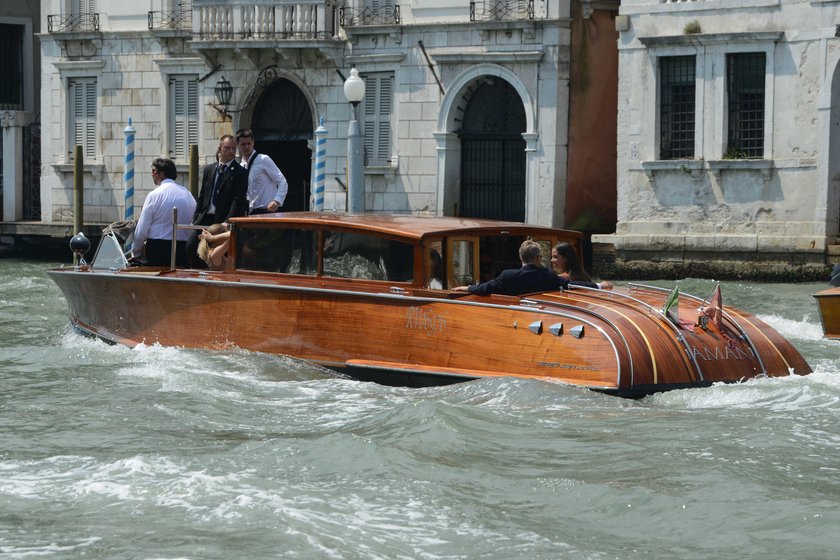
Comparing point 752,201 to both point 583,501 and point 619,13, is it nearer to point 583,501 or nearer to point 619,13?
point 619,13

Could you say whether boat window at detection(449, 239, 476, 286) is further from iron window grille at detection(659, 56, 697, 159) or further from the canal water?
iron window grille at detection(659, 56, 697, 159)

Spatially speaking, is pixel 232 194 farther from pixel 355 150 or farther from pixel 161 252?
pixel 355 150

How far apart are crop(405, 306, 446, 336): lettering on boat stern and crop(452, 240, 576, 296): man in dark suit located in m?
0.31

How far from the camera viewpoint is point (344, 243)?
10.8 meters

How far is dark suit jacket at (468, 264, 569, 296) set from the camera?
33.8 ft

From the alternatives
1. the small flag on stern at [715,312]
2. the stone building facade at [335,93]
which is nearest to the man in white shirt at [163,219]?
the small flag on stern at [715,312]

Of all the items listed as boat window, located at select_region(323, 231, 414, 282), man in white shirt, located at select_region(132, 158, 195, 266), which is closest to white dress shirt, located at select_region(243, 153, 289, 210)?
man in white shirt, located at select_region(132, 158, 195, 266)

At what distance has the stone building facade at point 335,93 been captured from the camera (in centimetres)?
2300

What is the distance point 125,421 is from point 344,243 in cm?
226

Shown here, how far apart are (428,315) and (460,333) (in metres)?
0.27

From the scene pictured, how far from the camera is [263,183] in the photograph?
12406 mm

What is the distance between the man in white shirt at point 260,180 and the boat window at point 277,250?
2.92 feet

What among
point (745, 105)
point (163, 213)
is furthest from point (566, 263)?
point (745, 105)

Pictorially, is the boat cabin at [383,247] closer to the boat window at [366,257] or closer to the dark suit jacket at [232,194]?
the boat window at [366,257]
